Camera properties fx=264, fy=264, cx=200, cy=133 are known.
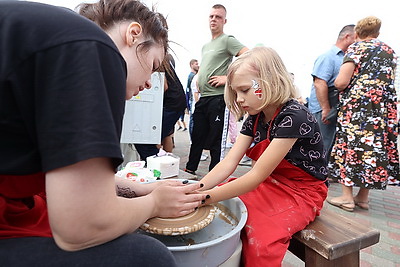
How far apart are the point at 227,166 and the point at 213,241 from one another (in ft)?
2.06

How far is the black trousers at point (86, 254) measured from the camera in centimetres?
48

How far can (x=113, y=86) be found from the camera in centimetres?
50

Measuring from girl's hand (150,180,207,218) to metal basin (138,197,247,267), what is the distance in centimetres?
10

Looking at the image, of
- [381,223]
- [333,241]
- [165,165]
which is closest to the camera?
[333,241]

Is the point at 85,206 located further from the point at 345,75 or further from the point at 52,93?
the point at 345,75

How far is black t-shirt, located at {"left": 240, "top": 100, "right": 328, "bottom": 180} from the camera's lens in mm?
1079

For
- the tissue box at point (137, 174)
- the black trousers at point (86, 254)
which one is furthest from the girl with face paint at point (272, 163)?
the black trousers at point (86, 254)

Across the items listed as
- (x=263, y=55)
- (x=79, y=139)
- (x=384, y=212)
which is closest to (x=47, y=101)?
(x=79, y=139)

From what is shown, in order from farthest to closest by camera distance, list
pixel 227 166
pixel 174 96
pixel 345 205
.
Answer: pixel 174 96
pixel 345 205
pixel 227 166

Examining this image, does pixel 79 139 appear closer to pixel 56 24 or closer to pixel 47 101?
pixel 47 101

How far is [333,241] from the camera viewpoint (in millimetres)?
919

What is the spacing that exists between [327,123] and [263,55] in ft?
6.33

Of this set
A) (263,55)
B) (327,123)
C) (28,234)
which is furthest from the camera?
(327,123)

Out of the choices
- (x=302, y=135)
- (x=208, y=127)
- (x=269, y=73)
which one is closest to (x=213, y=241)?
(x=302, y=135)
